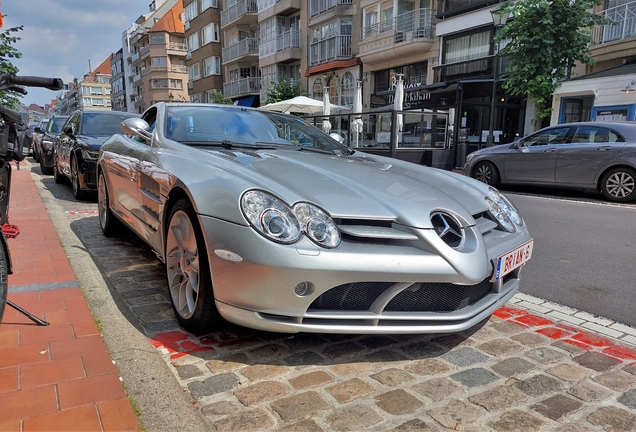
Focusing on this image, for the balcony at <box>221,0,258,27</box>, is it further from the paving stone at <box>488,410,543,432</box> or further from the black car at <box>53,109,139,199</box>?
the paving stone at <box>488,410,543,432</box>

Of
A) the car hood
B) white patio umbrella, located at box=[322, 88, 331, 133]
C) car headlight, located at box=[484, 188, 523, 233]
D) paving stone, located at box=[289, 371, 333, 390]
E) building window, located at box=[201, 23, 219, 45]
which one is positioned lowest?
paving stone, located at box=[289, 371, 333, 390]

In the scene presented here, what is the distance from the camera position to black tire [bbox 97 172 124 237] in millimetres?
5162

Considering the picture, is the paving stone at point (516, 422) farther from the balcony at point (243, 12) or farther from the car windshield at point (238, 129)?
the balcony at point (243, 12)

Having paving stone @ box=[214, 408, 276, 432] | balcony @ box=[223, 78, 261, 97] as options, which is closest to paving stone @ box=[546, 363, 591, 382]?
paving stone @ box=[214, 408, 276, 432]

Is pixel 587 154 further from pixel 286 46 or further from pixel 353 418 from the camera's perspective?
pixel 286 46

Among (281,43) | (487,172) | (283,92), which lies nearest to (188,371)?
(487,172)

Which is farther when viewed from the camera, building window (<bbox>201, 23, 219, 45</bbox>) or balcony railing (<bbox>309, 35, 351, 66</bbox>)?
building window (<bbox>201, 23, 219, 45</bbox>)

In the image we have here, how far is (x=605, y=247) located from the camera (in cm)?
543

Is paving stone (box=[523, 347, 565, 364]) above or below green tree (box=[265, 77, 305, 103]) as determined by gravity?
below

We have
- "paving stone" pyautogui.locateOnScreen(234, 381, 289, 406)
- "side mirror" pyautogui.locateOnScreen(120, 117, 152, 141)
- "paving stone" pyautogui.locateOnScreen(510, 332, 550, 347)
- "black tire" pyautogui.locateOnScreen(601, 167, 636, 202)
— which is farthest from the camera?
"black tire" pyautogui.locateOnScreen(601, 167, 636, 202)

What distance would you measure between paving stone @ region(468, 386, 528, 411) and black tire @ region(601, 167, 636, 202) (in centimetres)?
828

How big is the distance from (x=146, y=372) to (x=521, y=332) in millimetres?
2220

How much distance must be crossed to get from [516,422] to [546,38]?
1350 cm

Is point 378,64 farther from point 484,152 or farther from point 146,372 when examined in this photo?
point 146,372
